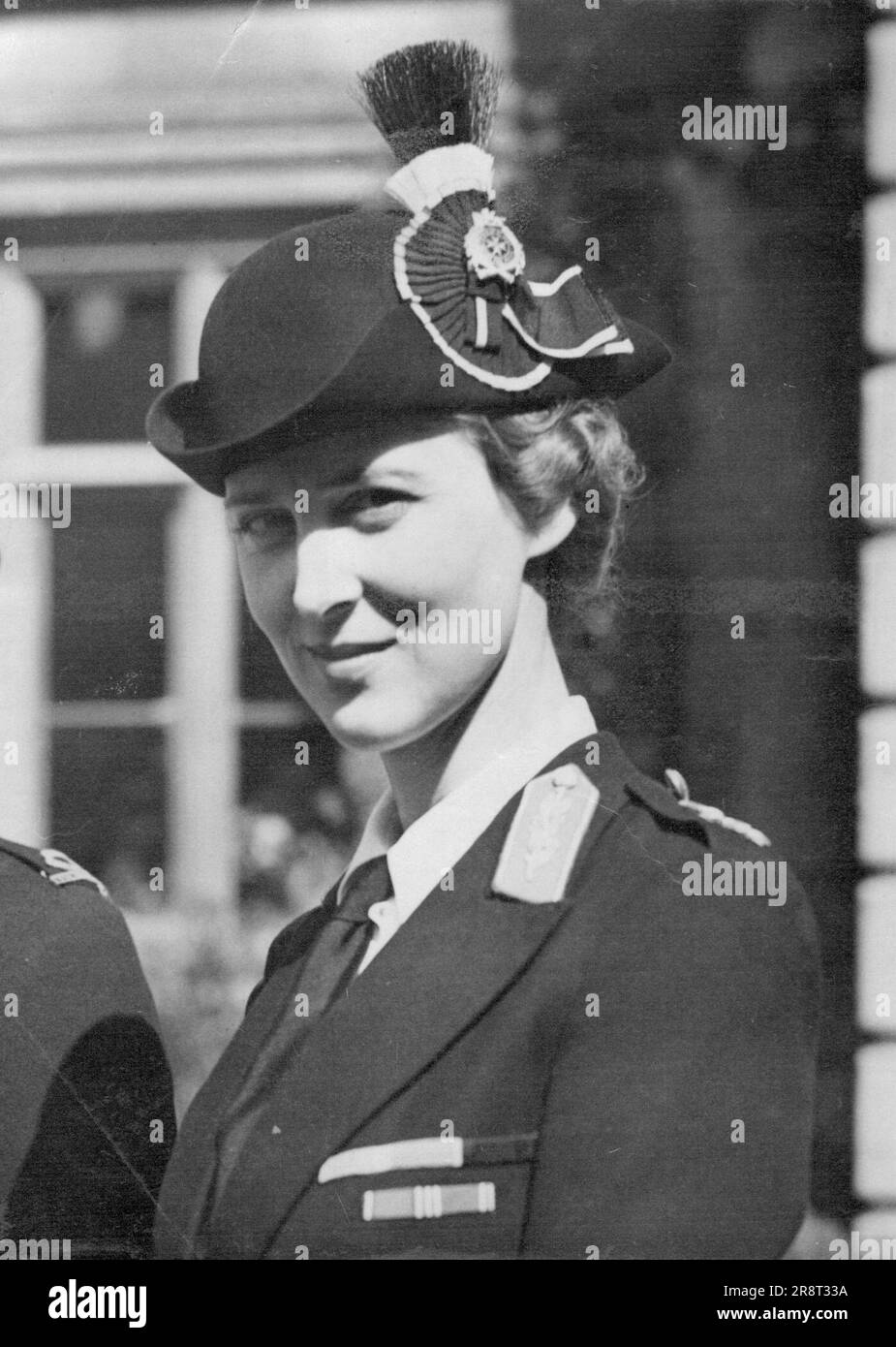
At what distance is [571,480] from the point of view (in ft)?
7.41

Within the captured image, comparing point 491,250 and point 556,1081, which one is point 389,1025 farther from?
point 491,250

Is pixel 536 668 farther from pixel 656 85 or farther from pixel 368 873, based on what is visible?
pixel 656 85

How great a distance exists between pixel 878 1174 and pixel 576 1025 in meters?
0.66

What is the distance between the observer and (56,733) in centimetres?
242

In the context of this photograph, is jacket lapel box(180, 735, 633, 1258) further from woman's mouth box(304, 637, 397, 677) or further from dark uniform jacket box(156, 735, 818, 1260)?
woman's mouth box(304, 637, 397, 677)

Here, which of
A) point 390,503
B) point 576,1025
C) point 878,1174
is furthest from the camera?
point 878,1174

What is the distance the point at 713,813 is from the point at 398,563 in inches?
24.9

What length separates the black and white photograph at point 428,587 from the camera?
2168 millimetres

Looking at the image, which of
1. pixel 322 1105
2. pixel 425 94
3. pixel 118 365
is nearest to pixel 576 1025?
pixel 322 1105

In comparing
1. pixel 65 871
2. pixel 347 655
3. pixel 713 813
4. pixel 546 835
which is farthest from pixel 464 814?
pixel 65 871

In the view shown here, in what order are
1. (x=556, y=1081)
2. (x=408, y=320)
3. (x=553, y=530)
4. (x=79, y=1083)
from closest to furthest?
1. (x=556, y=1081)
2. (x=408, y=320)
3. (x=553, y=530)
4. (x=79, y=1083)

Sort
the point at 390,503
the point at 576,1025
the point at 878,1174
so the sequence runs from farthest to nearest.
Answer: the point at 878,1174
the point at 390,503
the point at 576,1025

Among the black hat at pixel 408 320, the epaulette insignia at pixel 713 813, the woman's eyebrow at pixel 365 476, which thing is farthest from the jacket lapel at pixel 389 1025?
the black hat at pixel 408 320

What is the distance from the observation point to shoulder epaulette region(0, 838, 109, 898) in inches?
94.0
